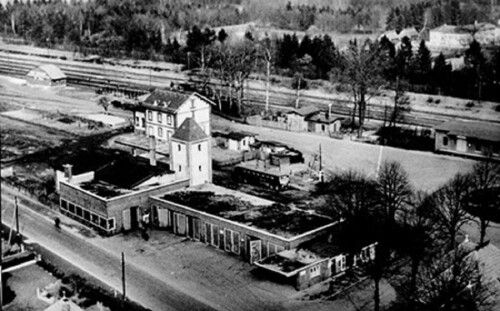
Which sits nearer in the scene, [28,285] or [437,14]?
[28,285]

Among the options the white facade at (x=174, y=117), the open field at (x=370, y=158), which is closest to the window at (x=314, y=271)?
the open field at (x=370, y=158)

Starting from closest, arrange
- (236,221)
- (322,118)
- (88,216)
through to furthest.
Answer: (236,221), (88,216), (322,118)

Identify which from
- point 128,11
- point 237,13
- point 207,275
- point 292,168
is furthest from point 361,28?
point 207,275

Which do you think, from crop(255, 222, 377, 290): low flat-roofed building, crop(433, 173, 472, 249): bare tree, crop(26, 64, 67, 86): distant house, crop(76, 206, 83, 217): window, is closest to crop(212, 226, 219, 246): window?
crop(255, 222, 377, 290): low flat-roofed building

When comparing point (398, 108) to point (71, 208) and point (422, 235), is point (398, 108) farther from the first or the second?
point (71, 208)

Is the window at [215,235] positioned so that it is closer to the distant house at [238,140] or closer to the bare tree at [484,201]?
the bare tree at [484,201]

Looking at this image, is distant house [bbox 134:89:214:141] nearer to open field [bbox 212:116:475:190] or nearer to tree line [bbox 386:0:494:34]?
open field [bbox 212:116:475:190]

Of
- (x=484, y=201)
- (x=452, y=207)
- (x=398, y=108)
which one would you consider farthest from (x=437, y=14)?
(x=452, y=207)
